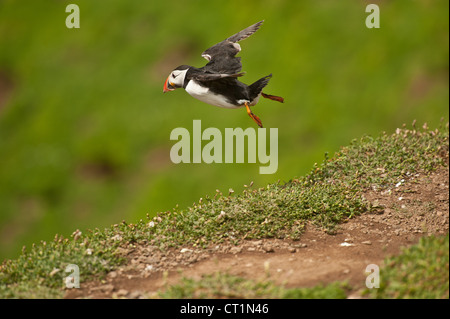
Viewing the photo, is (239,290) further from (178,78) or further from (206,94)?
→ (178,78)

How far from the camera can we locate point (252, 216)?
9.76m

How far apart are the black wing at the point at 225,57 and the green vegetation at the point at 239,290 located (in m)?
3.18

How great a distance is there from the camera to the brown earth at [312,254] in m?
7.95

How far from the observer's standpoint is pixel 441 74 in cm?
1562

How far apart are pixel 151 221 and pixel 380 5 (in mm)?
9677

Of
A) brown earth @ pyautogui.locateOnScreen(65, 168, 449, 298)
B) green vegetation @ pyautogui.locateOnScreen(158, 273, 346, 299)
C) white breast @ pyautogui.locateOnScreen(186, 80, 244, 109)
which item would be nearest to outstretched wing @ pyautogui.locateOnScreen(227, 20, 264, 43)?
white breast @ pyautogui.locateOnScreen(186, 80, 244, 109)

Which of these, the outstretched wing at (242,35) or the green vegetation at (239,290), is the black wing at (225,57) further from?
the green vegetation at (239,290)

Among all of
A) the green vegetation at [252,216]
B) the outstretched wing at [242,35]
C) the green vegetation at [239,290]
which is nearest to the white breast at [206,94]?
the outstretched wing at [242,35]

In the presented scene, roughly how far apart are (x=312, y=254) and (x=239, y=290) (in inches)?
61.6

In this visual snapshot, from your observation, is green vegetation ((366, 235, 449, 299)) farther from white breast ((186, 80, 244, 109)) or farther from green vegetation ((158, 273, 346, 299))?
white breast ((186, 80, 244, 109))
